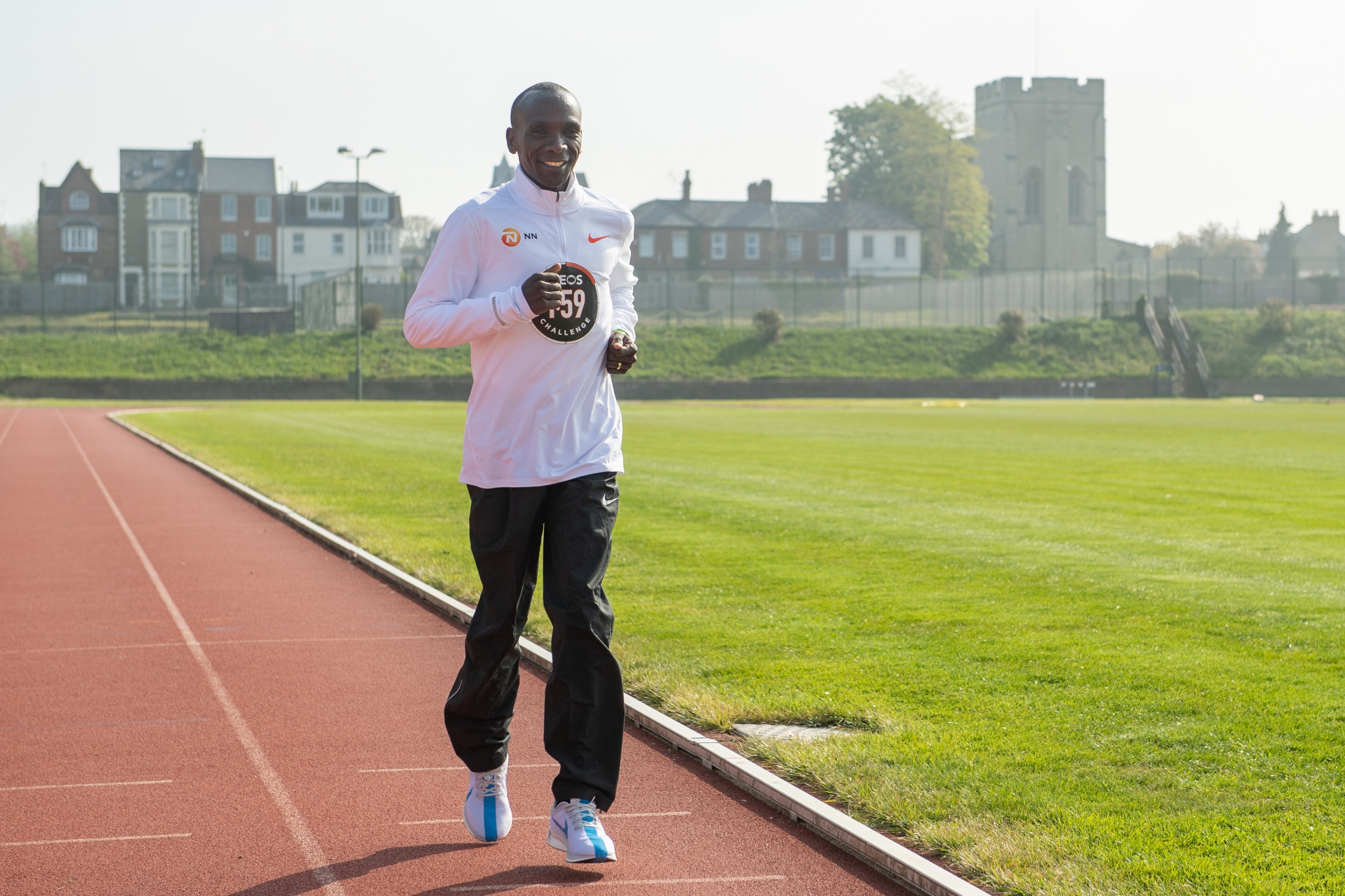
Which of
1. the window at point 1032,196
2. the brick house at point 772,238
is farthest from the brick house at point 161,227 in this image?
the window at point 1032,196

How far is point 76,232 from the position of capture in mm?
90938

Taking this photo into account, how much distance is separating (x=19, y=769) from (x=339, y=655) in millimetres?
2362

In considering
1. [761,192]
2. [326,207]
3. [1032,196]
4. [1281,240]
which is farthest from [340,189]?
[1281,240]

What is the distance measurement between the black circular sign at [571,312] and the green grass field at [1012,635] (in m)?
1.91

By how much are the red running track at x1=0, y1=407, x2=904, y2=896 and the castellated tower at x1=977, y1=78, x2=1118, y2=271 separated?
11193 cm

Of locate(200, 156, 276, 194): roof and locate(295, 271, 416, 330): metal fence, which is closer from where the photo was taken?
locate(295, 271, 416, 330): metal fence

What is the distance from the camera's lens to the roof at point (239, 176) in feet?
301

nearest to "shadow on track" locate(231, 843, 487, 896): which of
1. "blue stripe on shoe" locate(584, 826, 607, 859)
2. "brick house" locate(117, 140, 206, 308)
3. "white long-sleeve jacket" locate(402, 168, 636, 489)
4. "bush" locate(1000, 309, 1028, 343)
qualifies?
"blue stripe on shoe" locate(584, 826, 607, 859)

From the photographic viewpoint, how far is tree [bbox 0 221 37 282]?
98.4 meters

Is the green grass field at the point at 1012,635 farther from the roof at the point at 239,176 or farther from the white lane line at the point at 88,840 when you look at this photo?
the roof at the point at 239,176

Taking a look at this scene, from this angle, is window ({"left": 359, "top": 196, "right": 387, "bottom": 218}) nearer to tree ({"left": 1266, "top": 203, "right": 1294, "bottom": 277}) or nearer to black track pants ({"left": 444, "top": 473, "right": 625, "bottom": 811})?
tree ({"left": 1266, "top": 203, "right": 1294, "bottom": 277})

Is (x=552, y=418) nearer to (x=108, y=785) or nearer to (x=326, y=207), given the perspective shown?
(x=108, y=785)

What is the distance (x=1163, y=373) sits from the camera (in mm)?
63719

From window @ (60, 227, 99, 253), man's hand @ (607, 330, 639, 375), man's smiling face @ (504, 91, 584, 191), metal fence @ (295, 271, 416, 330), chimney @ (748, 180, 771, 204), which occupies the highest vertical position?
chimney @ (748, 180, 771, 204)
